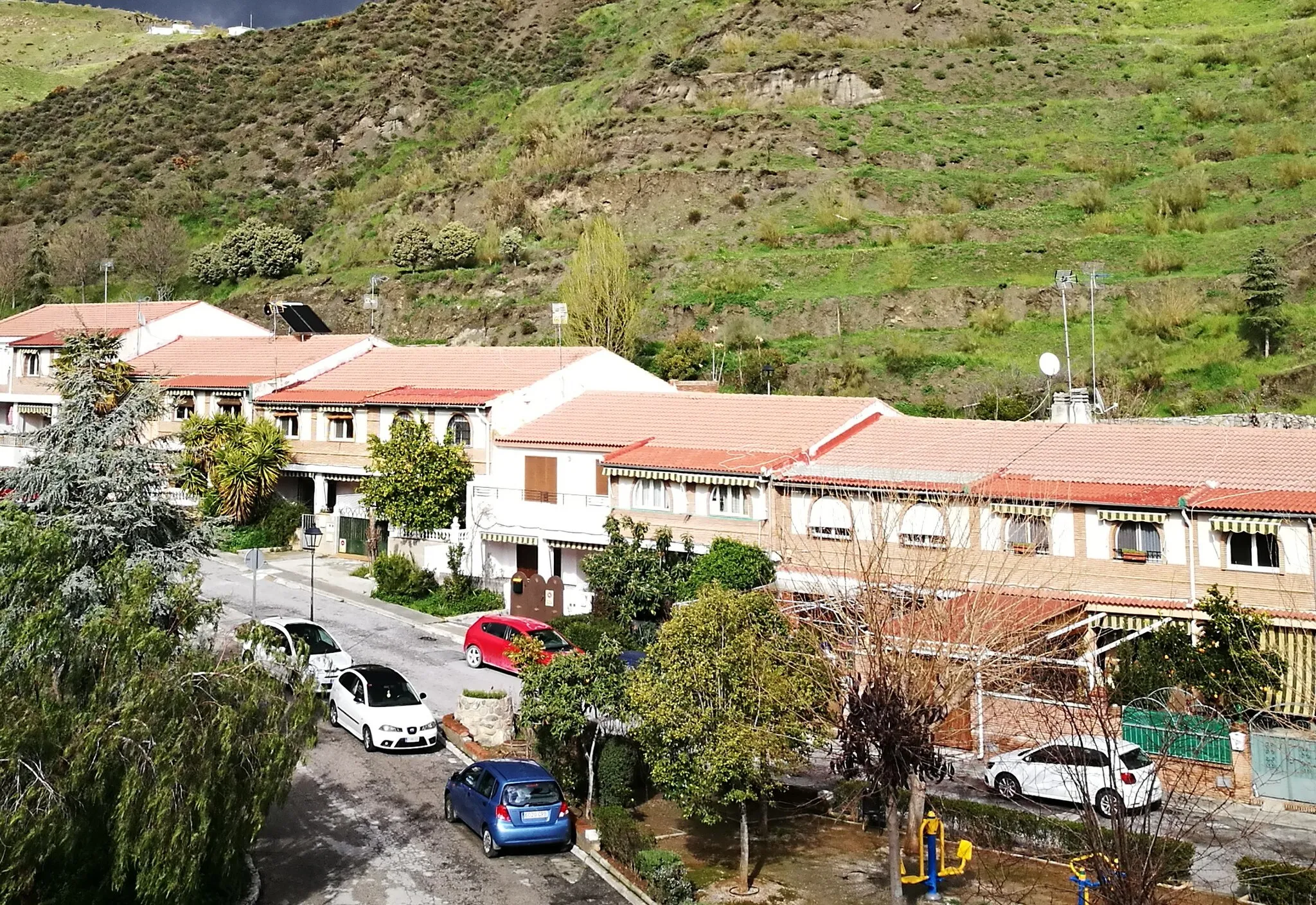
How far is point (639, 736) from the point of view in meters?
16.7

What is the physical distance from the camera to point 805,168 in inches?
2795

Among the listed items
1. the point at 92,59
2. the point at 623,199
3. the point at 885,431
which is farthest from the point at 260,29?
the point at 885,431

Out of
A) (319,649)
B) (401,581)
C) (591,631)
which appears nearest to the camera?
(319,649)

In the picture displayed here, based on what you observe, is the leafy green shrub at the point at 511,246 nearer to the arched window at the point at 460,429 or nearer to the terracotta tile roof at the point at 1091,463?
the arched window at the point at 460,429

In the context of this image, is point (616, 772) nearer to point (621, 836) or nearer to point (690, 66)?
point (621, 836)

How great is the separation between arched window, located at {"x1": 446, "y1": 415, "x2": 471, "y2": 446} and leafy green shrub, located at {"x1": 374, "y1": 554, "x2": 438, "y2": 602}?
474 centimetres

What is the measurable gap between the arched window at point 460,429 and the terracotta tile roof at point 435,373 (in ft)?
4.17

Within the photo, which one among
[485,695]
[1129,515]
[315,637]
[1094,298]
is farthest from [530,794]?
[1094,298]

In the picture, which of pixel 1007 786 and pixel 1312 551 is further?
pixel 1312 551

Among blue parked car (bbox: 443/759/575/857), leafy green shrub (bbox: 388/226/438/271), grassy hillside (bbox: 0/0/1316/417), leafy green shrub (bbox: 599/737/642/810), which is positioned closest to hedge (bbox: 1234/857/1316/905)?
leafy green shrub (bbox: 599/737/642/810)

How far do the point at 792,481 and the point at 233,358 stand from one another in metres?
31.1

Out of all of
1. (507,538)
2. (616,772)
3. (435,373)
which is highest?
(435,373)

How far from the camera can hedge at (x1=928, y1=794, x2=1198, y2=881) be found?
17.2 metres

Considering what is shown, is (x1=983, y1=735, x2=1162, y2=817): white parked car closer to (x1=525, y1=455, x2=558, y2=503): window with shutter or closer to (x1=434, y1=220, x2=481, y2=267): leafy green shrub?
(x1=525, y1=455, x2=558, y2=503): window with shutter
